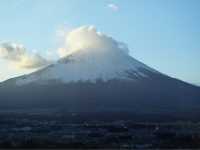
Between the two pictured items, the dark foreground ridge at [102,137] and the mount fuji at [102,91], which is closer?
the dark foreground ridge at [102,137]

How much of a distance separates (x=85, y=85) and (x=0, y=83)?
32.9 m

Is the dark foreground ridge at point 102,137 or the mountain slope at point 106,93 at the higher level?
the mountain slope at point 106,93

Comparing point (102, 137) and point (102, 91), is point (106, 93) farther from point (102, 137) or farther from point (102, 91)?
point (102, 137)

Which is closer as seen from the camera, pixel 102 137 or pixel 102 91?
pixel 102 137

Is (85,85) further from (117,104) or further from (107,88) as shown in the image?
(117,104)

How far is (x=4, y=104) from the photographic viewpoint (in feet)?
494

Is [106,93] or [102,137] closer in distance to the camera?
[102,137]

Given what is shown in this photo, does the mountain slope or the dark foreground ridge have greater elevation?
the mountain slope

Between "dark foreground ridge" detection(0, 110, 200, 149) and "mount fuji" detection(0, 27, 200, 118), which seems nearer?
"dark foreground ridge" detection(0, 110, 200, 149)

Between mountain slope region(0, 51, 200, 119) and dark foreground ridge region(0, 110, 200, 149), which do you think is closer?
dark foreground ridge region(0, 110, 200, 149)

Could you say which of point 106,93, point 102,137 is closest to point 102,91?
point 106,93

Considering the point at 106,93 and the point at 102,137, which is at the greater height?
the point at 106,93

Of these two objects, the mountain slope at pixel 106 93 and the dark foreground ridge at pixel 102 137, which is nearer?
the dark foreground ridge at pixel 102 137

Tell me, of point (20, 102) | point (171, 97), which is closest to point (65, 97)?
point (20, 102)
